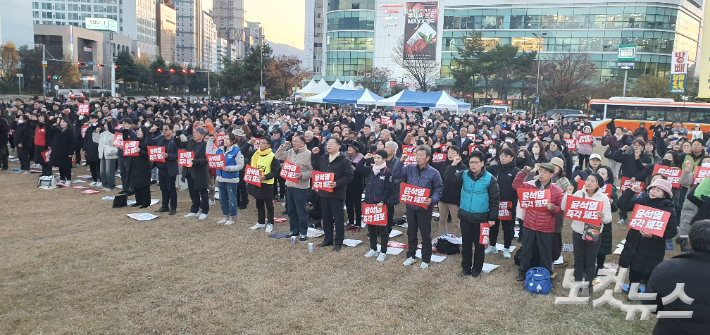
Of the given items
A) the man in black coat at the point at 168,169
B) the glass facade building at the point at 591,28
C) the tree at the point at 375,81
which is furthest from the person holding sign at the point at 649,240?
the glass facade building at the point at 591,28

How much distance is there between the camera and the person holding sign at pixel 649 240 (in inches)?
247

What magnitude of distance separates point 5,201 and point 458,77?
57.5 m

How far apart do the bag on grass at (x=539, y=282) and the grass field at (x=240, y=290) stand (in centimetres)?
13

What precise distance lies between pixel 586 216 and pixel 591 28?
73295 mm

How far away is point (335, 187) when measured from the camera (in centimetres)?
838

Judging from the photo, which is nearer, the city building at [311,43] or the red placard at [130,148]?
the red placard at [130,148]

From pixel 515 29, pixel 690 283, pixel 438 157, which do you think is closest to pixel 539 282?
pixel 690 283

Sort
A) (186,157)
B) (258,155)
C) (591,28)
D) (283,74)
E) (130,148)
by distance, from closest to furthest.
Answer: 1. (258,155)
2. (186,157)
3. (130,148)
4. (283,74)
5. (591,28)

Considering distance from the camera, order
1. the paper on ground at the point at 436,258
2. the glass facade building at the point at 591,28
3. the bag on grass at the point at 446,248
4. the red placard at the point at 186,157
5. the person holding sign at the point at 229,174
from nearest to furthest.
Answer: the paper on ground at the point at 436,258 → the bag on grass at the point at 446,248 → the person holding sign at the point at 229,174 → the red placard at the point at 186,157 → the glass facade building at the point at 591,28

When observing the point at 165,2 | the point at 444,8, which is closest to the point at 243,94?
the point at 444,8

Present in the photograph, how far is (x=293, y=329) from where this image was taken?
568 cm

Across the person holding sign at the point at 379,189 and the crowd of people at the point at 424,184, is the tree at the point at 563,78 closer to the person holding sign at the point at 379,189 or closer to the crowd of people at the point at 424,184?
the crowd of people at the point at 424,184

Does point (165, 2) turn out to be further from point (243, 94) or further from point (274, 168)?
point (274, 168)

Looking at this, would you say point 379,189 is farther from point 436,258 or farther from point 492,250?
point 492,250
